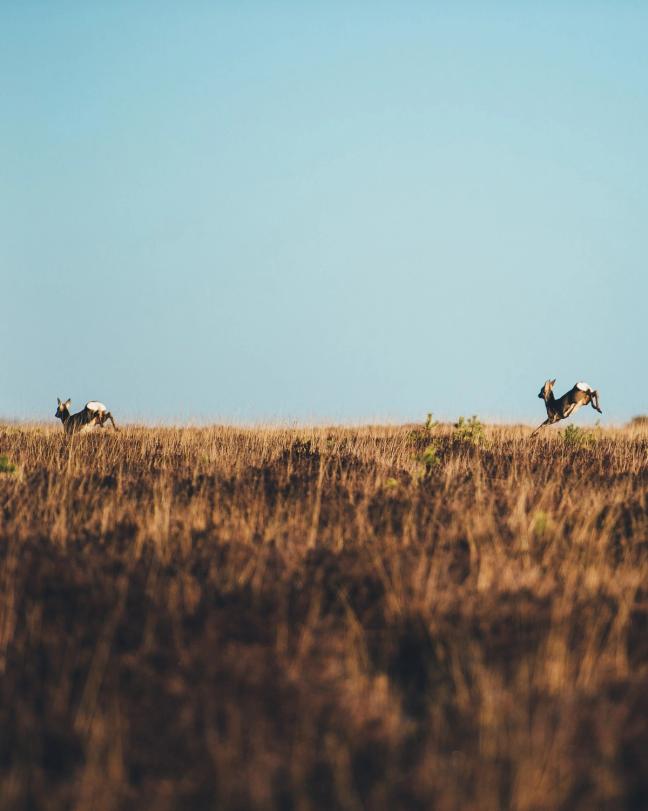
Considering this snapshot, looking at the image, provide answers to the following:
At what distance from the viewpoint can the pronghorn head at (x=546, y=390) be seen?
21.7m

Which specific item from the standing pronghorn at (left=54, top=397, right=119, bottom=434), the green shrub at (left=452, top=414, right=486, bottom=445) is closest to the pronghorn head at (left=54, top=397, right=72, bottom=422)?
the standing pronghorn at (left=54, top=397, right=119, bottom=434)

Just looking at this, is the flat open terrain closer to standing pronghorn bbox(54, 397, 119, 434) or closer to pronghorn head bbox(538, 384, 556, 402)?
standing pronghorn bbox(54, 397, 119, 434)

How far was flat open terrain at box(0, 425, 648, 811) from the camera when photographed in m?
2.57

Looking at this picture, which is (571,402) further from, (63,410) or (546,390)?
(63,410)

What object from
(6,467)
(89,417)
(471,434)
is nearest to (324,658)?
(6,467)

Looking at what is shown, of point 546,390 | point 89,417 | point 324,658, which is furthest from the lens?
point 546,390

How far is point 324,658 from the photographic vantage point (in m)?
3.40

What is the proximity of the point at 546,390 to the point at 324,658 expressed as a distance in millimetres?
19418

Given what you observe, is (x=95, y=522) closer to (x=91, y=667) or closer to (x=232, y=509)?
(x=232, y=509)

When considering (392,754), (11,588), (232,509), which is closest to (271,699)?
(392,754)

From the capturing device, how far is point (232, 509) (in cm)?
612

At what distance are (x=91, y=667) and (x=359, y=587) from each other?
153 centimetres

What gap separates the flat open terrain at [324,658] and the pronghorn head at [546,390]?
15.5m

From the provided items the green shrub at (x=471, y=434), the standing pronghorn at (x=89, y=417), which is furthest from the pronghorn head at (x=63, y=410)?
the green shrub at (x=471, y=434)
